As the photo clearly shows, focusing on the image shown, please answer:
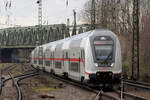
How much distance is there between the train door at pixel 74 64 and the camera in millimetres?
20514

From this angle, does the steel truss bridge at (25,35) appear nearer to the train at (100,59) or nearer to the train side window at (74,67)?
the train side window at (74,67)

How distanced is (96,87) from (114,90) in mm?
1560

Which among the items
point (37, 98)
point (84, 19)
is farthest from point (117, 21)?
point (37, 98)

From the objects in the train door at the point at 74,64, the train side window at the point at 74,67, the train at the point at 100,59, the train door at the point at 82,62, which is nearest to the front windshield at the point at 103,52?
the train at the point at 100,59

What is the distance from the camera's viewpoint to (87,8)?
63875mm

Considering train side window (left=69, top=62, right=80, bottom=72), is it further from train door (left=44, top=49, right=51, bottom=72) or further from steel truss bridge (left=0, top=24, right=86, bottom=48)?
steel truss bridge (left=0, top=24, right=86, bottom=48)

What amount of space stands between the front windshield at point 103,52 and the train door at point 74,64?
7.51 feet

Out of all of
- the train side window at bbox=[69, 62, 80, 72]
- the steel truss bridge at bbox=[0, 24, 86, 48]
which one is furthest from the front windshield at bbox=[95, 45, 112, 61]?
the steel truss bridge at bbox=[0, 24, 86, 48]

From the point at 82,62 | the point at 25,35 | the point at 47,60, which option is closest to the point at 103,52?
the point at 82,62

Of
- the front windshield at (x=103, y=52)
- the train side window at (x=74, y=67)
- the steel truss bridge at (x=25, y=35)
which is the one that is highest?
the steel truss bridge at (x=25, y=35)

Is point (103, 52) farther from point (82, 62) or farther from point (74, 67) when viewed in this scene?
point (74, 67)

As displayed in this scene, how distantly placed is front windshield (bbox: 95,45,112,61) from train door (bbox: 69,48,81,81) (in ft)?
7.51

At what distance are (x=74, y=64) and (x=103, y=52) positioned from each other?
159 inches

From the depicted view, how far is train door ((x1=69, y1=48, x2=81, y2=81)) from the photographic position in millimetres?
20514
